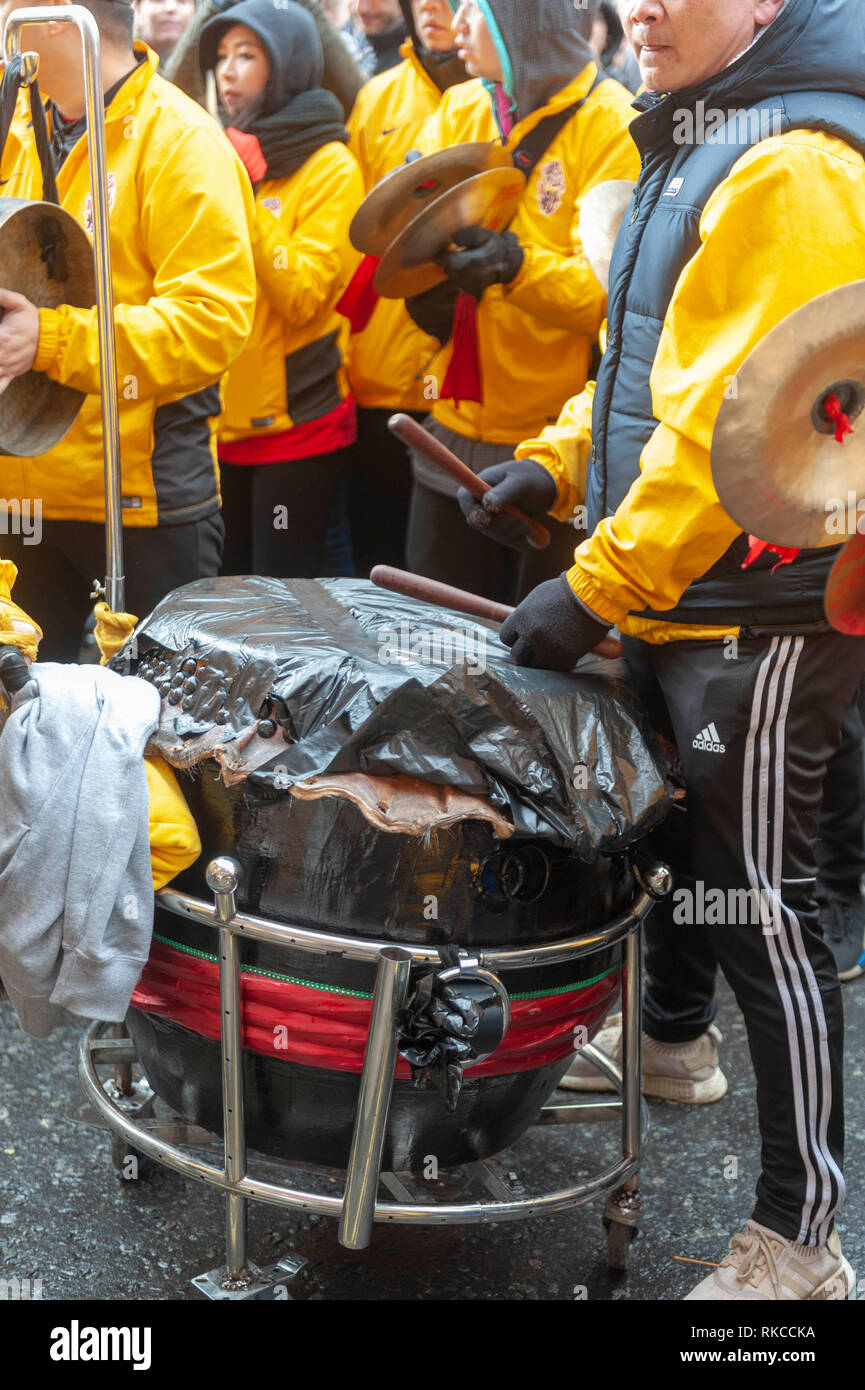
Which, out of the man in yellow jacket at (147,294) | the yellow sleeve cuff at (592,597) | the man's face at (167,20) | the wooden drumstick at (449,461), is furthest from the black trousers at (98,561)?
the man's face at (167,20)

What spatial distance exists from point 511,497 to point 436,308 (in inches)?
44.9

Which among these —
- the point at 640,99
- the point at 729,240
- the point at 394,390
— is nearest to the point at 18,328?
the point at 640,99

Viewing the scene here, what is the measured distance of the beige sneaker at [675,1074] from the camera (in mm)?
2719

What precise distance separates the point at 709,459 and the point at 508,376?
1549 mm

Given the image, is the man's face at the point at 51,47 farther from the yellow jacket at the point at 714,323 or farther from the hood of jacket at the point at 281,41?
the yellow jacket at the point at 714,323

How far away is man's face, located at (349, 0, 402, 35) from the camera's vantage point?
4.48 m

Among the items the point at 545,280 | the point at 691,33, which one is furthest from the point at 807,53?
the point at 545,280

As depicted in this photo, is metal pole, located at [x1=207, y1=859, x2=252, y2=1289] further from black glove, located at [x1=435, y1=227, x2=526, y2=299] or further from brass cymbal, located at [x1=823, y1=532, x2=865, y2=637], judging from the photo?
black glove, located at [x1=435, y1=227, x2=526, y2=299]

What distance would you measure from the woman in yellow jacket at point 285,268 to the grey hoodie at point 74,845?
6.52ft

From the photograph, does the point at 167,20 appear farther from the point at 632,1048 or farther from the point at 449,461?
the point at 632,1048

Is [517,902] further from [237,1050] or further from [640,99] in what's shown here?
[640,99]

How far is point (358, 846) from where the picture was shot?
1.78 metres

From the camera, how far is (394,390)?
393cm

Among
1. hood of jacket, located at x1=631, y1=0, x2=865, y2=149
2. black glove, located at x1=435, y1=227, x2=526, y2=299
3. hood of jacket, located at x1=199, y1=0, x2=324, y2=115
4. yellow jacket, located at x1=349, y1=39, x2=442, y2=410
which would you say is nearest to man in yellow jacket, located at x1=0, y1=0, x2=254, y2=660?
black glove, located at x1=435, y1=227, x2=526, y2=299
